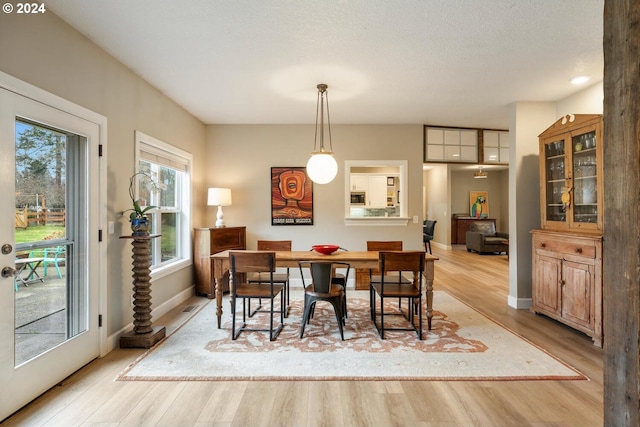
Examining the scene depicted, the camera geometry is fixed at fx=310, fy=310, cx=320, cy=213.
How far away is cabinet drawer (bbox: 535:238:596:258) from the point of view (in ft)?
9.51

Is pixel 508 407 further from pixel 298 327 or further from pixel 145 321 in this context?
pixel 145 321

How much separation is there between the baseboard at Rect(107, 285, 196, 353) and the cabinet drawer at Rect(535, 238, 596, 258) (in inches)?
169

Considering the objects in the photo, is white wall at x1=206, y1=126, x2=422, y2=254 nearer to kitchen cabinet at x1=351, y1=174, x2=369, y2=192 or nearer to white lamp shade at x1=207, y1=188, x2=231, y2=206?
white lamp shade at x1=207, y1=188, x2=231, y2=206

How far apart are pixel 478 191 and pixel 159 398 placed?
10990 mm

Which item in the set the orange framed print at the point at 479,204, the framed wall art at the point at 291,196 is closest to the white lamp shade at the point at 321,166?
the framed wall art at the point at 291,196

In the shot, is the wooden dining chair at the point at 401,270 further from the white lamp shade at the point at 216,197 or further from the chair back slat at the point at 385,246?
the white lamp shade at the point at 216,197

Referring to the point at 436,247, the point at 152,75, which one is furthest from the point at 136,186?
the point at 436,247

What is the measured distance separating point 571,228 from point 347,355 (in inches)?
105

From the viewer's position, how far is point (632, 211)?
1.01m

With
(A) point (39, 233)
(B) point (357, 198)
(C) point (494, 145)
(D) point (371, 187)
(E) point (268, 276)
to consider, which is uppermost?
(C) point (494, 145)

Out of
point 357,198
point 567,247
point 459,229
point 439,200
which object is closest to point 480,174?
point 439,200

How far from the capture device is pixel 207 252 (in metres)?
4.39

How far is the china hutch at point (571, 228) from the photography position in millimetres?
2887

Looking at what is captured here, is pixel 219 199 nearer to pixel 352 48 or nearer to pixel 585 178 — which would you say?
pixel 352 48
